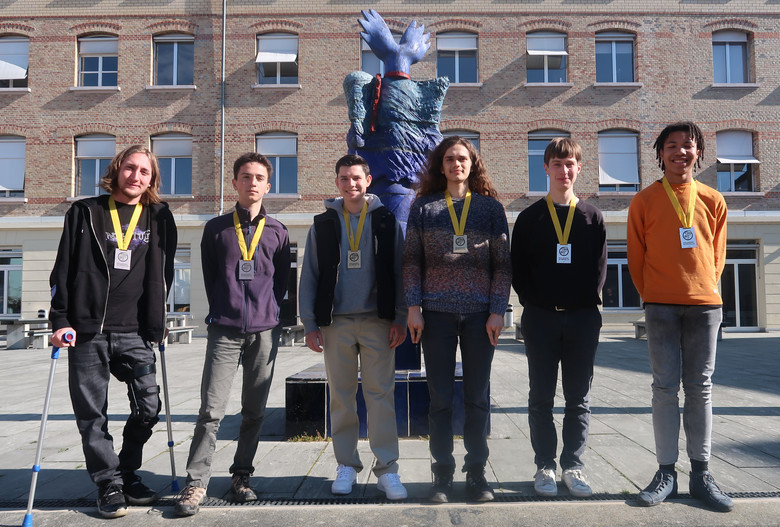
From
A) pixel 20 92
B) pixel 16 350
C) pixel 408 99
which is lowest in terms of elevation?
pixel 16 350

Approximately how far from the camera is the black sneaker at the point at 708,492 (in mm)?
2736

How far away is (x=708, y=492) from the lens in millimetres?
2814

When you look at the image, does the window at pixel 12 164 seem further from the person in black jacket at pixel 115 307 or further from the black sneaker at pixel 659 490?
the black sneaker at pixel 659 490

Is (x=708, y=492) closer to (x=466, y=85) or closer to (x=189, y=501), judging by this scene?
(x=189, y=501)

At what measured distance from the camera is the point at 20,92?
52.2 ft

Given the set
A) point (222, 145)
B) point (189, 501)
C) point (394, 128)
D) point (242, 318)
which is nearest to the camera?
point (189, 501)

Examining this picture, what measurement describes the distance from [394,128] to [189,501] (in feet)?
10.6

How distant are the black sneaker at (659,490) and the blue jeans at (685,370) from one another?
0.08 meters

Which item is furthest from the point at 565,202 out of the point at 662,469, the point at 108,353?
the point at 108,353

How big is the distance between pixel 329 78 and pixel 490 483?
48.1ft

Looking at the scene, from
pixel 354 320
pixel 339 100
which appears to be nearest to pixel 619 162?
pixel 339 100

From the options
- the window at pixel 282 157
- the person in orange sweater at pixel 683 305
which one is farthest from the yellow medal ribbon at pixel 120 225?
the window at pixel 282 157

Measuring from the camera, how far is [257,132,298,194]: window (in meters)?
16.0

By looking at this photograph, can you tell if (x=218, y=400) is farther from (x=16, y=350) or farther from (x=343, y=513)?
(x=16, y=350)
